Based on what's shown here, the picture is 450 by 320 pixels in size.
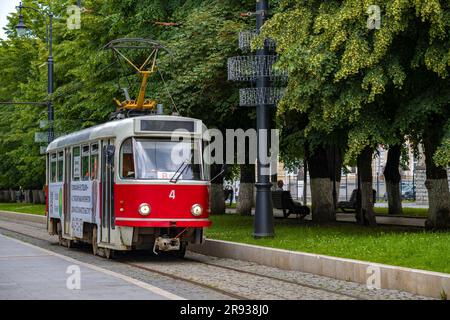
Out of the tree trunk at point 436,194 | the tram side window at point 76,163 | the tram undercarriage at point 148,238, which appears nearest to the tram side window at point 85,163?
the tram side window at point 76,163

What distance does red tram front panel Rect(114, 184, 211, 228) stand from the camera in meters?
19.4

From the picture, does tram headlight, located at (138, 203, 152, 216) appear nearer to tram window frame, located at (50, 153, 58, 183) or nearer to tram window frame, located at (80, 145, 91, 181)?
tram window frame, located at (80, 145, 91, 181)

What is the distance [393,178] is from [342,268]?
74.3 feet

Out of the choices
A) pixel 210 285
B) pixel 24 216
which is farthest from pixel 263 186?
pixel 24 216

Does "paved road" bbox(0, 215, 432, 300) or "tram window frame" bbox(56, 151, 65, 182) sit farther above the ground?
"tram window frame" bbox(56, 151, 65, 182)

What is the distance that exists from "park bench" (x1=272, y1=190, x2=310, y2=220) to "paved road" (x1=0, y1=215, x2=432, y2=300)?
1408 cm

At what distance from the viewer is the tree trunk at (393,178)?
3756cm

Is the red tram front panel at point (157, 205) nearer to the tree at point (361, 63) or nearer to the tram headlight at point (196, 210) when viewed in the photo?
the tram headlight at point (196, 210)

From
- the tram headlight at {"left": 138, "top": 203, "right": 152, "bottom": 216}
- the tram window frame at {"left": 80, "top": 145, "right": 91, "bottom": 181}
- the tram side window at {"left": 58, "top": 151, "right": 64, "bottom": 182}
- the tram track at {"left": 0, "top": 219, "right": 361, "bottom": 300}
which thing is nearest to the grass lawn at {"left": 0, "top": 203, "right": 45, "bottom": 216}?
the tram side window at {"left": 58, "top": 151, "right": 64, "bottom": 182}

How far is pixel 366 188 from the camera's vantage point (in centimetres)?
2994

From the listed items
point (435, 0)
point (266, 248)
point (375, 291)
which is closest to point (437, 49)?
point (435, 0)

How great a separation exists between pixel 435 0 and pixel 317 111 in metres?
3.85

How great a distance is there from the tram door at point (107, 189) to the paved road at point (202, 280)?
0.69 meters
